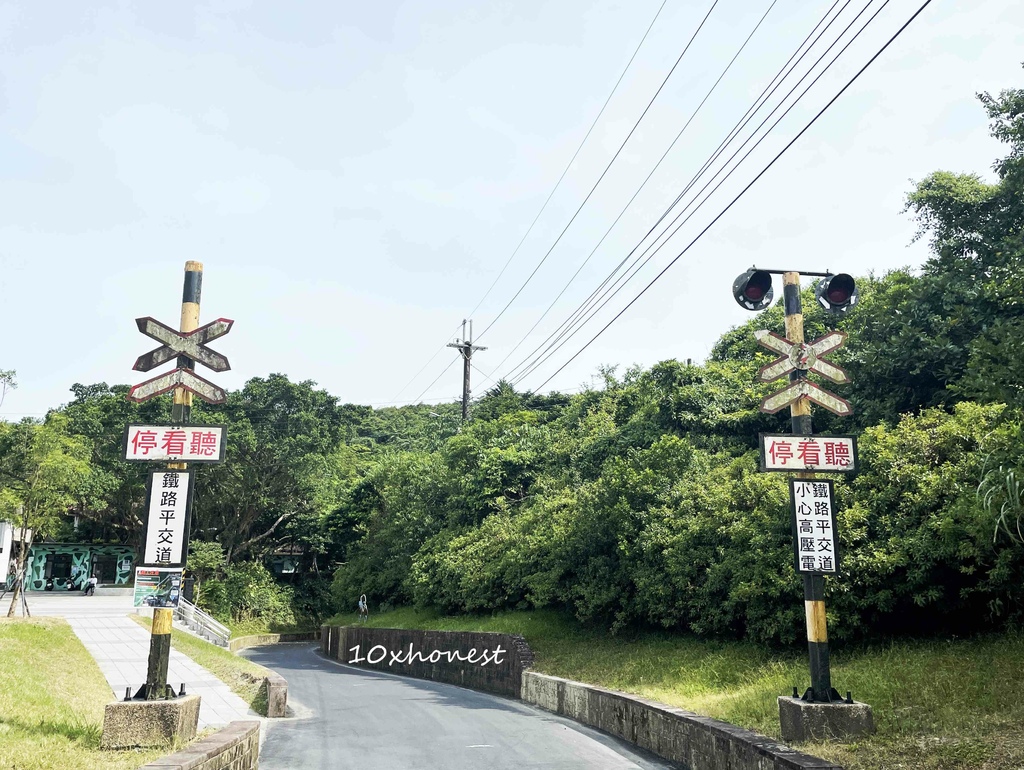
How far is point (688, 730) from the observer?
9914 millimetres

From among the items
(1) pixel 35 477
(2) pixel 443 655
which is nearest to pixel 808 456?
(2) pixel 443 655

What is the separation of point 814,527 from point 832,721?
215cm

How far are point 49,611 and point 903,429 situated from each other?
3094cm

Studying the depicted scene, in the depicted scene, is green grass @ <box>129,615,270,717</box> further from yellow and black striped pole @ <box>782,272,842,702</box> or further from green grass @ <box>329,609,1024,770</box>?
yellow and black striped pole @ <box>782,272,842,702</box>

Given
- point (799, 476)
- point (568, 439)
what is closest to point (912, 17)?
point (799, 476)

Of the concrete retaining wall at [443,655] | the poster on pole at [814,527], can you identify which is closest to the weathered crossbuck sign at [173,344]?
the poster on pole at [814,527]

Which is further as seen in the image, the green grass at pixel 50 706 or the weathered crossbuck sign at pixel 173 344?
the weathered crossbuck sign at pixel 173 344

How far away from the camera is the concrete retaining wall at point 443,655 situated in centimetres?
1970

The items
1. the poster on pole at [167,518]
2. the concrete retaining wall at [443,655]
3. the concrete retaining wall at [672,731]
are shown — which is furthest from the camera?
the concrete retaining wall at [443,655]

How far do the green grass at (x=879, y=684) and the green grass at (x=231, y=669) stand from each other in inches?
245

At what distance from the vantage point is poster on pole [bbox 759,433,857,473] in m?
9.56

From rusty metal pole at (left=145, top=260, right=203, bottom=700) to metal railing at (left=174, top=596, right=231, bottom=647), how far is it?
2324 centimetres

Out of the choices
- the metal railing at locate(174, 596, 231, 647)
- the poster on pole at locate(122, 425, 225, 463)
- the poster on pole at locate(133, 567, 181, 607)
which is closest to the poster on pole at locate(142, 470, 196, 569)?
the poster on pole at locate(133, 567, 181, 607)

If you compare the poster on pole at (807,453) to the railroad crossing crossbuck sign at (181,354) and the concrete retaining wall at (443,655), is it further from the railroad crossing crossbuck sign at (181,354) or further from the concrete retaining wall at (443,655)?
the concrete retaining wall at (443,655)
